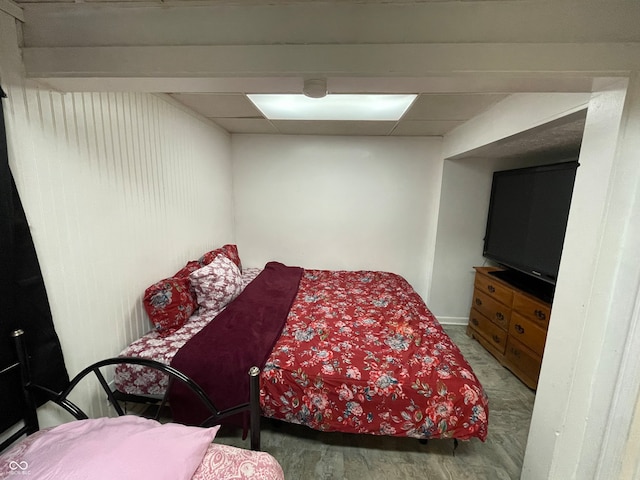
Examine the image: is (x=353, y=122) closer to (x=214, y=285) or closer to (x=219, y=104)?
(x=219, y=104)

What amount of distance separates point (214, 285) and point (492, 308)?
2.78 m

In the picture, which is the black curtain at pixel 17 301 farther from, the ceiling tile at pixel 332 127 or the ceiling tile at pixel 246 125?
the ceiling tile at pixel 332 127

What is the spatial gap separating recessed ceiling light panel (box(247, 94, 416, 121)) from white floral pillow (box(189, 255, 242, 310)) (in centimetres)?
147

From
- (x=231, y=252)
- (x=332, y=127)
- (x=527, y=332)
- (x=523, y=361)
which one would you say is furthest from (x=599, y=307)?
(x=231, y=252)

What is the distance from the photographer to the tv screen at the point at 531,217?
203 centimetres

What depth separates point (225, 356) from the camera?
4.96ft

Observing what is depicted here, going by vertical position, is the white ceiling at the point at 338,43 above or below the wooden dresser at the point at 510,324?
above

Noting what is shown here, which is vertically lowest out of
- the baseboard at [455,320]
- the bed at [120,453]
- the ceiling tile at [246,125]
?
the baseboard at [455,320]

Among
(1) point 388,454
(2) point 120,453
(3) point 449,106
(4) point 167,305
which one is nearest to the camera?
(2) point 120,453

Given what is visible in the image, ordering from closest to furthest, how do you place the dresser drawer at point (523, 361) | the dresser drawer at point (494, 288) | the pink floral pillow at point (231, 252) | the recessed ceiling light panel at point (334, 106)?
the recessed ceiling light panel at point (334, 106)
the dresser drawer at point (523, 361)
the dresser drawer at point (494, 288)
the pink floral pillow at point (231, 252)

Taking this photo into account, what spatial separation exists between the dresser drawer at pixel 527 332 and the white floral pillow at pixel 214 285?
261 centimetres

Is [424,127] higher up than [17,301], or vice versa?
[424,127]

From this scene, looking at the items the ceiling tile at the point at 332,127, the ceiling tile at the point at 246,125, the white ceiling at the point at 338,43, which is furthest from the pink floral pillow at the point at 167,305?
the ceiling tile at the point at 332,127

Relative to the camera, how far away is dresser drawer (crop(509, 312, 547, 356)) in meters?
2.04
